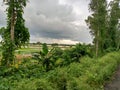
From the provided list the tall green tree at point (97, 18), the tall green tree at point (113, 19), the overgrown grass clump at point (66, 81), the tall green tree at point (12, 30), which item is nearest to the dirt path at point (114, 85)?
the overgrown grass clump at point (66, 81)

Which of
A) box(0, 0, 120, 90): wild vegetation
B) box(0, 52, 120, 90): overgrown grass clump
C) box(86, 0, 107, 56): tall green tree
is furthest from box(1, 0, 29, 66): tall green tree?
box(86, 0, 107, 56): tall green tree

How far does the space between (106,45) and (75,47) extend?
26.9 metres

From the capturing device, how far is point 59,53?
2498 centimetres

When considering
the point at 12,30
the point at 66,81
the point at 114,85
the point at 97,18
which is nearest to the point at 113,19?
the point at 97,18

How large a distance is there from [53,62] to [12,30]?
17.6 ft

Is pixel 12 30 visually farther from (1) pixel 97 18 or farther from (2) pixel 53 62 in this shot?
(1) pixel 97 18

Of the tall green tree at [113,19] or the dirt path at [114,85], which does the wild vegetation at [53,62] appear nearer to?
the dirt path at [114,85]

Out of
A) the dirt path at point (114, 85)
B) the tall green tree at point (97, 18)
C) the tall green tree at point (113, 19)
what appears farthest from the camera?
the tall green tree at point (113, 19)

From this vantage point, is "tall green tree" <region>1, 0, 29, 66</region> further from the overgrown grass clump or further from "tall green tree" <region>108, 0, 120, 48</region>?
"tall green tree" <region>108, 0, 120, 48</region>

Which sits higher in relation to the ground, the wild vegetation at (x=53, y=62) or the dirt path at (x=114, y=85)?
the wild vegetation at (x=53, y=62)

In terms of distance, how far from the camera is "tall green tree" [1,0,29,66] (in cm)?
2250

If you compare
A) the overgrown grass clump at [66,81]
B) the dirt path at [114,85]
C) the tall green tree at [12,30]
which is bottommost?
the dirt path at [114,85]

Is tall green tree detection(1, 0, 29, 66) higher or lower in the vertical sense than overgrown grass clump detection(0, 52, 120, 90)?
higher

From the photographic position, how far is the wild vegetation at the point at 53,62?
11.3m
